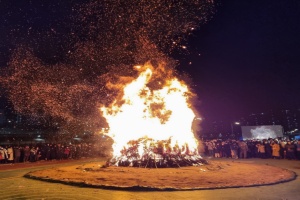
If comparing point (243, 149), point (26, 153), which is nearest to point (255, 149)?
point (243, 149)

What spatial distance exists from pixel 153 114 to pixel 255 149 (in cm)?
1045

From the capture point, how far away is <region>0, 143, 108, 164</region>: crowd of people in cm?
2155

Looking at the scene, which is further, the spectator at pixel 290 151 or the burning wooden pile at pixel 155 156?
the spectator at pixel 290 151

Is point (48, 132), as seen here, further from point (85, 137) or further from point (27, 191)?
point (27, 191)

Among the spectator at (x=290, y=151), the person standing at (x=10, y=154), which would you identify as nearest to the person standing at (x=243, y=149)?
the spectator at (x=290, y=151)

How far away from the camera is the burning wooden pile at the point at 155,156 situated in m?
16.7

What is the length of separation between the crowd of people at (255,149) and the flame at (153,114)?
661cm

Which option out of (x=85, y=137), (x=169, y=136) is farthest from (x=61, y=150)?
(x=85, y=137)

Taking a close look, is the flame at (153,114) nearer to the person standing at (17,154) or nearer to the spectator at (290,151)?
the spectator at (290,151)

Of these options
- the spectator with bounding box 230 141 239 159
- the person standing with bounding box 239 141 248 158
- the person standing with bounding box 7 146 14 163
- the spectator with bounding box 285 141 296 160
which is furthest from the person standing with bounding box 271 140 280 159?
the person standing with bounding box 7 146 14 163

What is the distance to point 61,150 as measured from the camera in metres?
25.9

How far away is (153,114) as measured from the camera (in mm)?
19016

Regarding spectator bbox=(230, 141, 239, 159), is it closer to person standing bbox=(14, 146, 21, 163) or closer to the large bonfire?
the large bonfire

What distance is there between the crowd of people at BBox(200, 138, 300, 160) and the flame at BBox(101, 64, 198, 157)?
260 inches
